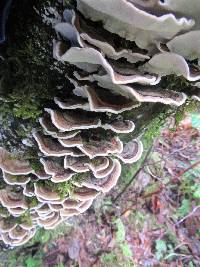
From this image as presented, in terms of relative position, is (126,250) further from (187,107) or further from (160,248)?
(187,107)

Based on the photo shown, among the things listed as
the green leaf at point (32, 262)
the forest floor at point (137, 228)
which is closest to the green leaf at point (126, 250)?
the forest floor at point (137, 228)

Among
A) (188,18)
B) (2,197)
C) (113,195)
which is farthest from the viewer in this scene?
(113,195)

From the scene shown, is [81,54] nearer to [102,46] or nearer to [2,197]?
[102,46]

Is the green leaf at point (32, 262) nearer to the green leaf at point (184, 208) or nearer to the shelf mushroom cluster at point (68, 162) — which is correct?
the shelf mushroom cluster at point (68, 162)

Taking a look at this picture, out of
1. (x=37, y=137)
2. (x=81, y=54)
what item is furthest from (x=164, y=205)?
(x=81, y=54)

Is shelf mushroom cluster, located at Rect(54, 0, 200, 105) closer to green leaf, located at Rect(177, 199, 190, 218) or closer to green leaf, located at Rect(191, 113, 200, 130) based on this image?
green leaf, located at Rect(191, 113, 200, 130)

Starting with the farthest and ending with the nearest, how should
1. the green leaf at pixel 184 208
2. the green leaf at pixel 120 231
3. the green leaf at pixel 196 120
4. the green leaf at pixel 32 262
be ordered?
the green leaf at pixel 184 208 → the green leaf at pixel 120 231 → the green leaf at pixel 32 262 → the green leaf at pixel 196 120

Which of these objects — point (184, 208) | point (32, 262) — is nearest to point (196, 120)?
point (184, 208)
